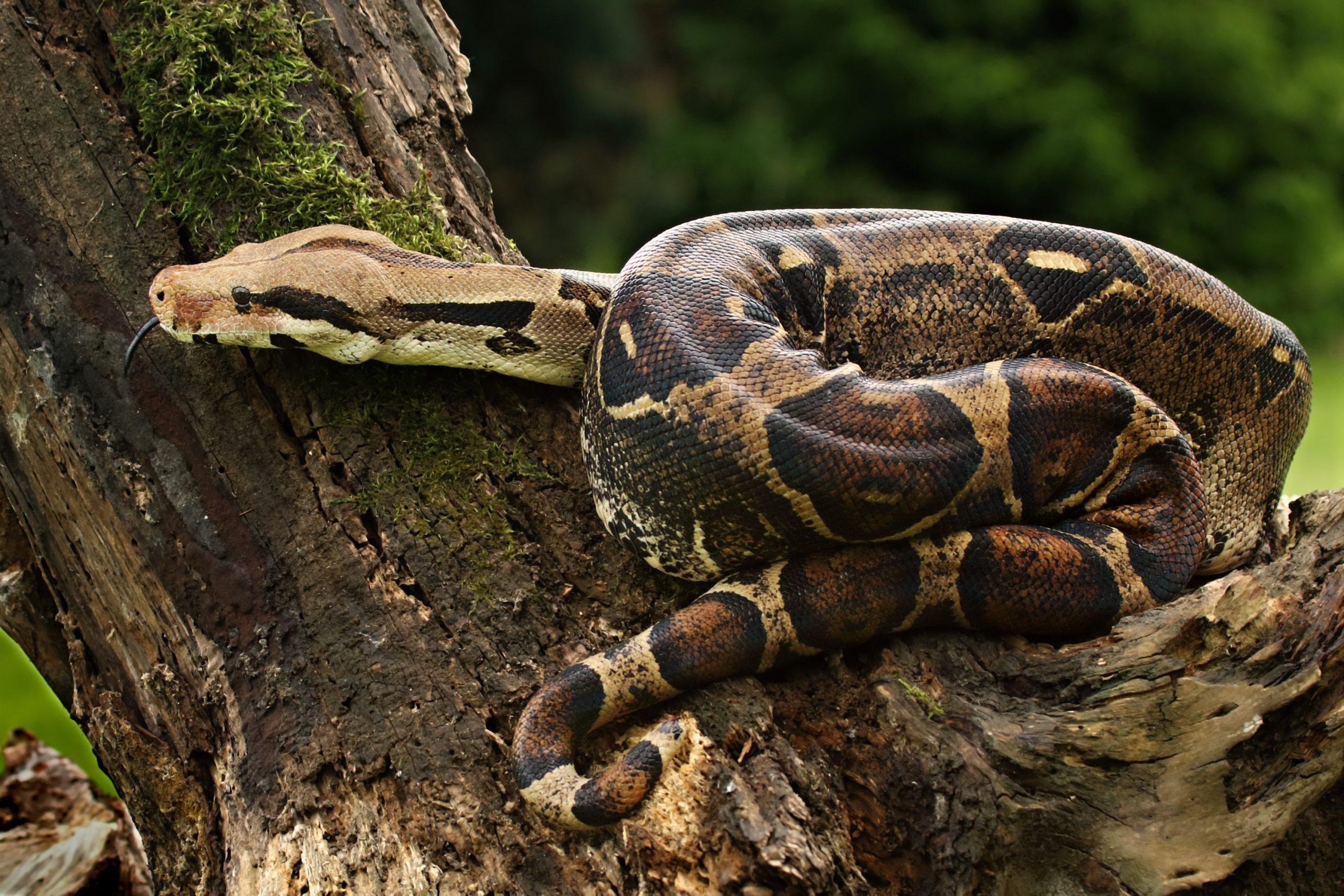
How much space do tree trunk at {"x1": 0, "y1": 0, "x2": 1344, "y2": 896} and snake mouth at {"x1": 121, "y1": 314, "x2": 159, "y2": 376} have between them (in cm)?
5

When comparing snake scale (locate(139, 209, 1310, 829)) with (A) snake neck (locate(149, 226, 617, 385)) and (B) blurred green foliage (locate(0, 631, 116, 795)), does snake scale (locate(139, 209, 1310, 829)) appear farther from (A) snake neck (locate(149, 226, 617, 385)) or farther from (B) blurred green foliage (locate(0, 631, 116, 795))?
(B) blurred green foliage (locate(0, 631, 116, 795))

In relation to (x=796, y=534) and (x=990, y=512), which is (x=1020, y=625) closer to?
(x=990, y=512)

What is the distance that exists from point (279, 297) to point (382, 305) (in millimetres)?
363

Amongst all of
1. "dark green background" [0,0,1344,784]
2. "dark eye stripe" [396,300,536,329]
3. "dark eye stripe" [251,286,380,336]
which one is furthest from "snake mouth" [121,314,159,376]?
"dark green background" [0,0,1344,784]

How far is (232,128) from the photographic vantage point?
421 cm

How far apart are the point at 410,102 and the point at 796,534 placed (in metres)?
2.64

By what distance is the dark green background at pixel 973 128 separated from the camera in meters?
14.6

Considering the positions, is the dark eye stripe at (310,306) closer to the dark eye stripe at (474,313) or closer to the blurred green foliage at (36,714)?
the dark eye stripe at (474,313)

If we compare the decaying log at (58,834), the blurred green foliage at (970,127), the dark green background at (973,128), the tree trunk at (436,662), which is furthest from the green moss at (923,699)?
the blurred green foliage at (970,127)

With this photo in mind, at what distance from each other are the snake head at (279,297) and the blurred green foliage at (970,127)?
34.8 ft

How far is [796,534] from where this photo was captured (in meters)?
3.60

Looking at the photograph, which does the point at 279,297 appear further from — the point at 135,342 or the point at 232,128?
the point at 232,128

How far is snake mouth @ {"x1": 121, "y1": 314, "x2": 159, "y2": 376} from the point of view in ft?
12.7

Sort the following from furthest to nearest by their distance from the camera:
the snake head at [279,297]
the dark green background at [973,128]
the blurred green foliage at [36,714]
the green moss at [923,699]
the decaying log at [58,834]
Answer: the dark green background at [973,128] < the blurred green foliage at [36,714] < the decaying log at [58,834] < the snake head at [279,297] < the green moss at [923,699]
